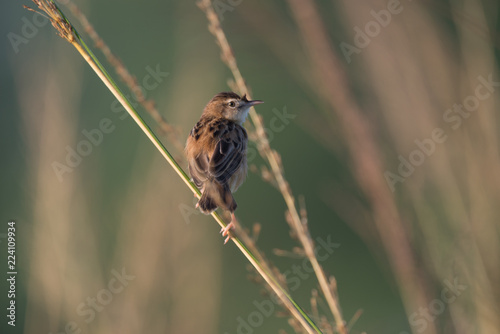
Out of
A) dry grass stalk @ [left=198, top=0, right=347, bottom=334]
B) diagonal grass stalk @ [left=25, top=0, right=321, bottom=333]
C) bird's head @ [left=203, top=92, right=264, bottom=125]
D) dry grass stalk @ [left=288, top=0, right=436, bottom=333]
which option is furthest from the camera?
bird's head @ [left=203, top=92, right=264, bottom=125]

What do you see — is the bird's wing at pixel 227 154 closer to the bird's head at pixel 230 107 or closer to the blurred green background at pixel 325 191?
the bird's head at pixel 230 107

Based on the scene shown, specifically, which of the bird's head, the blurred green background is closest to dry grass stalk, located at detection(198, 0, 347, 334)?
the blurred green background

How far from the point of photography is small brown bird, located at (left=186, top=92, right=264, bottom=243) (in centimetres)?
373

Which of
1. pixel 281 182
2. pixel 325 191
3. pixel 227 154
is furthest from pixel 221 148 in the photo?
pixel 281 182

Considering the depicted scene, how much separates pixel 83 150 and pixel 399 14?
2.69 metres

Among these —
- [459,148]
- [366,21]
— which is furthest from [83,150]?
[459,148]

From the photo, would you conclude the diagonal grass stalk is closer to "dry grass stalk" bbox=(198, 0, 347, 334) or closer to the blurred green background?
"dry grass stalk" bbox=(198, 0, 347, 334)

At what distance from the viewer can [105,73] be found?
2352mm

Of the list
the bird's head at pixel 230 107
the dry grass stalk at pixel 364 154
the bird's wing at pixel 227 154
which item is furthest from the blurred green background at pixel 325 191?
the bird's wing at pixel 227 154

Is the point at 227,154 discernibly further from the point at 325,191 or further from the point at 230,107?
the point at 325,191

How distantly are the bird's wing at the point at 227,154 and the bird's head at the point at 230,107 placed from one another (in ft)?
0.59

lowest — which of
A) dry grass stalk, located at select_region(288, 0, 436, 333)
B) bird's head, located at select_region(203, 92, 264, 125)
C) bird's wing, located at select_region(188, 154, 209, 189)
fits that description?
dry grass stalk, located at select_region(288, 0, 436, 333)

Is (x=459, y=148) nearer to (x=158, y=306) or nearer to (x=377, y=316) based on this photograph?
(x=158, y=306)

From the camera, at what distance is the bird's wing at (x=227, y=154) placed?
3.75 metres
